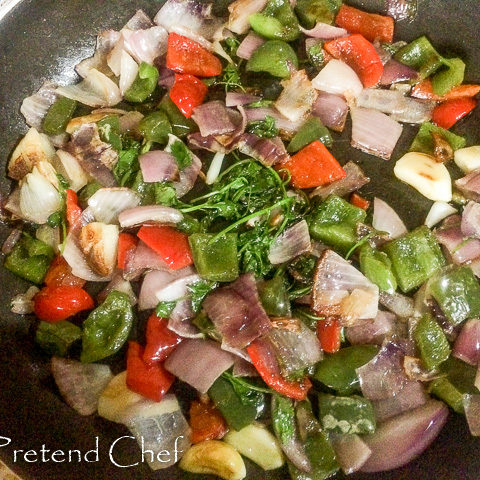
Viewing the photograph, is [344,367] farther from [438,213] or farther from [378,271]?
[438,213]

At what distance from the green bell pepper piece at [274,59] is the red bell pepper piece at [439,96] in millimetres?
783

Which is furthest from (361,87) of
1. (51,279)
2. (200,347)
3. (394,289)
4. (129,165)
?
(51,279)

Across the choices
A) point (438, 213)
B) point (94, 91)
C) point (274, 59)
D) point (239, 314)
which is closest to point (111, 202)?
point (94, 91)

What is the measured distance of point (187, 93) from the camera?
326 centimetres

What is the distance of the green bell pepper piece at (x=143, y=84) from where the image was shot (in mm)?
3295

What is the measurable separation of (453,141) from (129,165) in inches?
73.5

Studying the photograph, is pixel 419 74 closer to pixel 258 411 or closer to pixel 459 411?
pixel 459 411

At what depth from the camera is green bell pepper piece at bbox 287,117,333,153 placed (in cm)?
318

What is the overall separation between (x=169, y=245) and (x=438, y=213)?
152 centimetres

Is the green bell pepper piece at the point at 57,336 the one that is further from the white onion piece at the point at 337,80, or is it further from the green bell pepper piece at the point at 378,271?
the white onion piece at the point at 337,80

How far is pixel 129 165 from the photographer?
3170 millimetres

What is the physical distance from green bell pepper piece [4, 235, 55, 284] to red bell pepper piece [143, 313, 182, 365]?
690mm

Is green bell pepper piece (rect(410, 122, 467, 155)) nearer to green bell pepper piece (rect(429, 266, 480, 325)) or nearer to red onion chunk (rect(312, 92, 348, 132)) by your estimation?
red onion chunk (rect(312, 92, 348, 132))

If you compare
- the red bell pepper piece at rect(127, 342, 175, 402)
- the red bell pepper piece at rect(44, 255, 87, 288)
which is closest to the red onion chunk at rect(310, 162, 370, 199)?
the red bell pepper piece at rect(127, 342, 175, 402)
